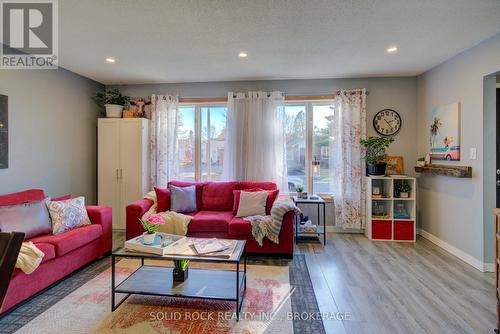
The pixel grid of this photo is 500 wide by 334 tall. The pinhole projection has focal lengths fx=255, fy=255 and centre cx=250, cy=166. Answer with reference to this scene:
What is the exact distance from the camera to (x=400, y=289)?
98.0 inches

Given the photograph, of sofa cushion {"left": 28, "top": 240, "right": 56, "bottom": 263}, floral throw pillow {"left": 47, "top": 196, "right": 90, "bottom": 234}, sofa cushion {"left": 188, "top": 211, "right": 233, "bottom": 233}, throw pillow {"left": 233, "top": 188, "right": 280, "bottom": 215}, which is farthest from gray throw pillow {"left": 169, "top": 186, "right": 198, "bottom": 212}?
sofa cushion {"left": 28, "top": 240, "right": 56, "bottom": 263}

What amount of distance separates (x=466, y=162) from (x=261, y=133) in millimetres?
2783

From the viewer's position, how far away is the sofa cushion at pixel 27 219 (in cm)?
235

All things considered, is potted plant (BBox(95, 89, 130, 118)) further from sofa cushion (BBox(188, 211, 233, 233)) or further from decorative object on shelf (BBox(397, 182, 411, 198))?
decorative object on shelf (BBox(397, 182, 411, 198))

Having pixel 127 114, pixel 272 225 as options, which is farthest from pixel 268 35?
pixel 127 114

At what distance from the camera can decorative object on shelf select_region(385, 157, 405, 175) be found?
418 centimetres

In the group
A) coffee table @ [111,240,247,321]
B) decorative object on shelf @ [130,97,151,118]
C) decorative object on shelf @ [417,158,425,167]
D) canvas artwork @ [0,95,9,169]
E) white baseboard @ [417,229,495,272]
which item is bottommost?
white baseboard @ [417,229,495,272]

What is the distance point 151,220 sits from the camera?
2.41 metres

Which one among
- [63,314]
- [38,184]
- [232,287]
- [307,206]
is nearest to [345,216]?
[307,206]

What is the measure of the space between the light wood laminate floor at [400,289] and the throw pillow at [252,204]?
79 centimetres

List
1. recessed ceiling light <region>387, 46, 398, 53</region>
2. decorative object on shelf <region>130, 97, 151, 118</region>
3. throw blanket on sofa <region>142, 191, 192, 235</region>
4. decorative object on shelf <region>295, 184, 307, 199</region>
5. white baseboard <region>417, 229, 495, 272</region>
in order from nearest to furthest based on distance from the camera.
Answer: white baseboard <region>417, 229, 495, 272</region> → recessed ceiling light <region>387, 46, 398, 53</region> → throw blanket on sofa <region>142, 191, 192, 235</region> → decorative object on shelf <region>295, 184, 307, 199</region> → decorative object on shelf <region>130, 97, 151, 118</region>

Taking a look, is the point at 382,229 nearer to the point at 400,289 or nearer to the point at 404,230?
the point at 404,230

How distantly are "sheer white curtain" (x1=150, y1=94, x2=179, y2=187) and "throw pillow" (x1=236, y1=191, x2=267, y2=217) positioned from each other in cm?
163

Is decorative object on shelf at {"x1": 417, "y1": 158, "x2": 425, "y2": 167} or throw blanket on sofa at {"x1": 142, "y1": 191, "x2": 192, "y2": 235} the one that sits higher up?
decorative object on shelf at {"x1": 417, "y1": 158, "x2": 425, "y2": 167}
